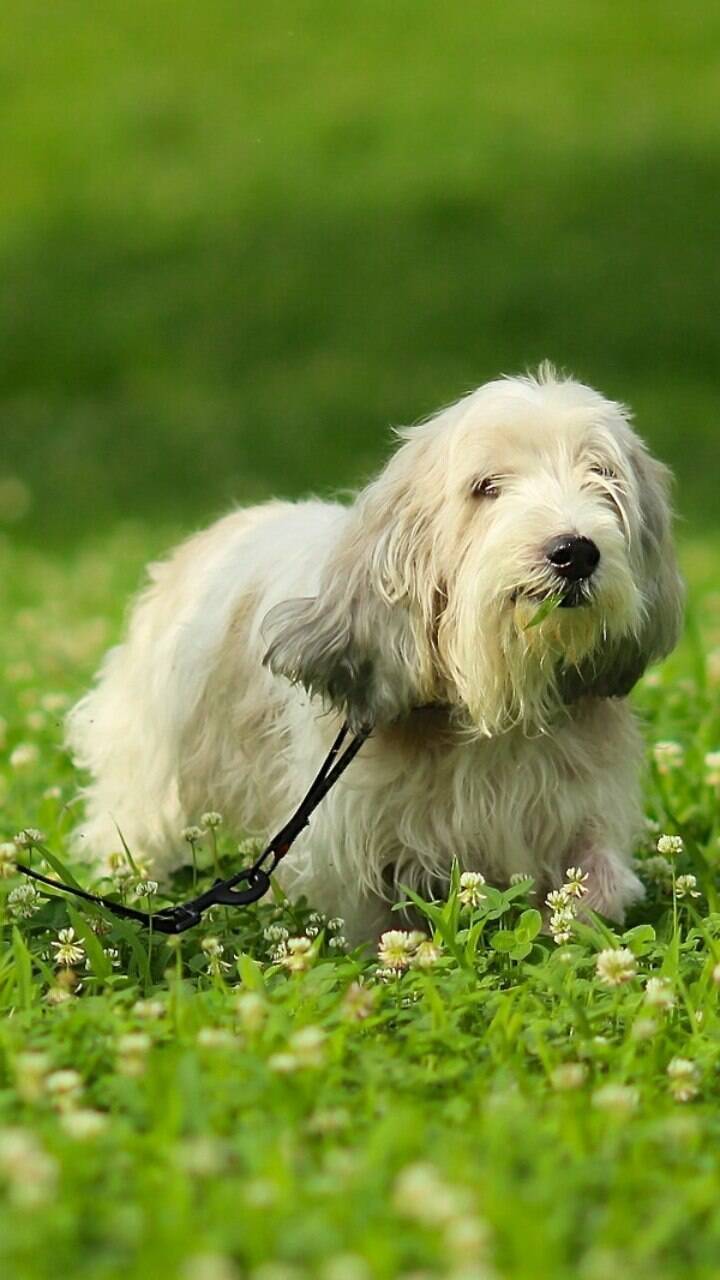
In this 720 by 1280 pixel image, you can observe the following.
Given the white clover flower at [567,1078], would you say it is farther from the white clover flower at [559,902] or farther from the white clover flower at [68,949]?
the white clover flower at [68,949]

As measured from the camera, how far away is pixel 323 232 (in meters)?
18.0

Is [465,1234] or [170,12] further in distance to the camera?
[170,12]

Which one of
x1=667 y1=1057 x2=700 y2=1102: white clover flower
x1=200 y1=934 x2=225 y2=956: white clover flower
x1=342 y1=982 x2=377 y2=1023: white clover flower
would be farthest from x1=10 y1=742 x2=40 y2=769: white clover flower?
x1=667 y1=1057 x2=700 y2=1102: white clover flower

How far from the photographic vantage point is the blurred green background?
14.7 m

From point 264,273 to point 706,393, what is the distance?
4497 mm

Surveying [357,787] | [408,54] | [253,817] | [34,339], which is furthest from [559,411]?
[408,54]

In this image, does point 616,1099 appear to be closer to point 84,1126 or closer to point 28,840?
point 84,1126

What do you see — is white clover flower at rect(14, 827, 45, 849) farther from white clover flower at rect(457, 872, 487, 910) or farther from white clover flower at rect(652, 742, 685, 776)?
white clover flower at rect(652, 742, 685, 776)

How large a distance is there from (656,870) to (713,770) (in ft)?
2.68

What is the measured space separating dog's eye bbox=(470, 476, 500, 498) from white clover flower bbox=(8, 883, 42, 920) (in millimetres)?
1259

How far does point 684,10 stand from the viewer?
21.3 m

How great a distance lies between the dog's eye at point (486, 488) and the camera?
3.92 metres

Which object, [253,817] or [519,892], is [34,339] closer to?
A: [253,817]

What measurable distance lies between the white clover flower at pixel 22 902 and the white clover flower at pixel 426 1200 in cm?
175
